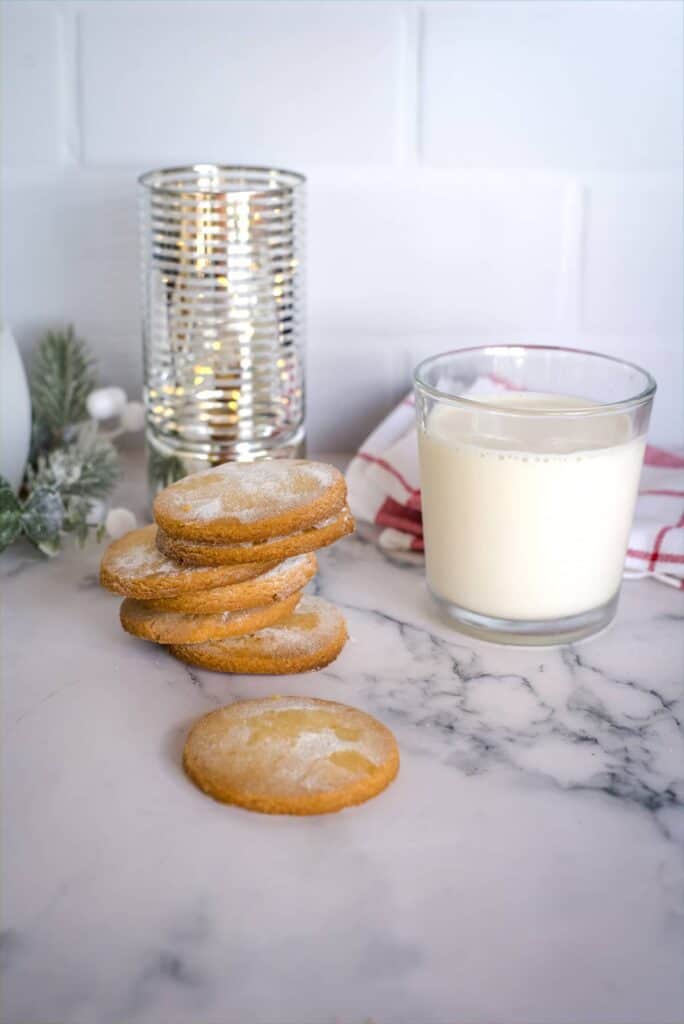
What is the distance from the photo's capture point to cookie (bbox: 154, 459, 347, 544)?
29.2 inches

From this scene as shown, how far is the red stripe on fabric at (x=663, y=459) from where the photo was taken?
1.10m

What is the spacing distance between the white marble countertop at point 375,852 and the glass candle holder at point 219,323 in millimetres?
270

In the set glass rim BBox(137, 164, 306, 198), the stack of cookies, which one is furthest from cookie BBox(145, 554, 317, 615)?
glass rim BBox(137, 164, 306, 198)

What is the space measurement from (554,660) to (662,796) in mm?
170

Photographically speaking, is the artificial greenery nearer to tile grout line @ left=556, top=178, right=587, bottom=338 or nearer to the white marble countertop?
the white marble countertop

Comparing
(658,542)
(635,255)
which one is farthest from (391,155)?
(658,542)

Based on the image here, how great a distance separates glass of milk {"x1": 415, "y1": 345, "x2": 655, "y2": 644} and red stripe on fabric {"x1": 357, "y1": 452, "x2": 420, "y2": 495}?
0.16m

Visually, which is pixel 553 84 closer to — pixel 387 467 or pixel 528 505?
pixel 387 467

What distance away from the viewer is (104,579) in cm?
78

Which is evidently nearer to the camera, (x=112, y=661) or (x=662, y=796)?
(x=662, y=796)

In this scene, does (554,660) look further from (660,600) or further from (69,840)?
(69,840)

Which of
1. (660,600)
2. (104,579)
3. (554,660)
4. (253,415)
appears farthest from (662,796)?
(253,415)

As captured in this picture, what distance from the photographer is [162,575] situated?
75cm

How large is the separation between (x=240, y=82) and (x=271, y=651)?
635 millimetres
